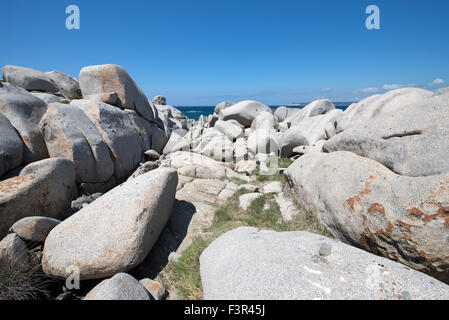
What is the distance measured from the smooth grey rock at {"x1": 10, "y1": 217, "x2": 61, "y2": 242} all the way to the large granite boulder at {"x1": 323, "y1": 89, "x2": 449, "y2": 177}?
718 cm

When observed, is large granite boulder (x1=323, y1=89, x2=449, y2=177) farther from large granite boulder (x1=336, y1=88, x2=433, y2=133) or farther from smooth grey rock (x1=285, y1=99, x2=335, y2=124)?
smooth grey rock (x1=285, y1=99, x2=335, y2=124)

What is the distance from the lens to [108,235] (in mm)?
4496

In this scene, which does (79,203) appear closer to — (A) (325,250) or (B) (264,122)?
(A) (325,250)

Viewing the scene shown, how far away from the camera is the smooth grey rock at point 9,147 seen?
6.22 meters

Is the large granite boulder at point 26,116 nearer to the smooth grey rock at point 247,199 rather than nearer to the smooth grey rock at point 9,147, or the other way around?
the smooth grey rock at point 9,147

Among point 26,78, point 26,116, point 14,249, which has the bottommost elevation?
point 14,249

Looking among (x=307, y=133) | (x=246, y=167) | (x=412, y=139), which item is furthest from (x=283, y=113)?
(x=412, y=139)

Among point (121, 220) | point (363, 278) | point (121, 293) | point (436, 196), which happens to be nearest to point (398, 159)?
point (436, 196)

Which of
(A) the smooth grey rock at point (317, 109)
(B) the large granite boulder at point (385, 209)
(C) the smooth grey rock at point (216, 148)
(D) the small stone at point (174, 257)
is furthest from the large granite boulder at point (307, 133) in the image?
(D) the small stone at point (174, 257)

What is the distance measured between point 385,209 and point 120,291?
4.37 m

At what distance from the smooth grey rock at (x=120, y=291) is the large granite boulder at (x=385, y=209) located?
383 cm

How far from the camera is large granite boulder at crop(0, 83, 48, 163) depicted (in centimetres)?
720
